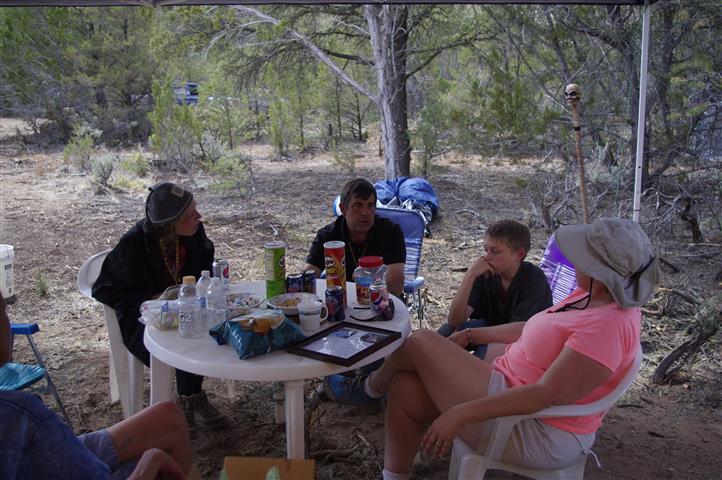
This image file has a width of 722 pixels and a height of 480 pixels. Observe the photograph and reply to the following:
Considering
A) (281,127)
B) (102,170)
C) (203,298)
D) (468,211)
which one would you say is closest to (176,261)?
(203,298)

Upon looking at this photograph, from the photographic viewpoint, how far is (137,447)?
1.76 meters

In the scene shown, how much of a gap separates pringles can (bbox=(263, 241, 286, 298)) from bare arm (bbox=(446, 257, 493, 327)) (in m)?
0.81

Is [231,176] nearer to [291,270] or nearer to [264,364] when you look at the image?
[291,270]

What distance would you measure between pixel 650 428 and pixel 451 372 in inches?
A: 52.8

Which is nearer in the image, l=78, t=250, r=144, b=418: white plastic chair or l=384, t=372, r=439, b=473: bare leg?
l=384, t=372, r=439, b=473: bare leg

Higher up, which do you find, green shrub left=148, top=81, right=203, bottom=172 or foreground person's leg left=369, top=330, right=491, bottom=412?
green shrub left=148, top=81, right=203, bottom=172

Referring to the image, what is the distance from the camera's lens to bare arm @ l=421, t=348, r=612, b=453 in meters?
1.73

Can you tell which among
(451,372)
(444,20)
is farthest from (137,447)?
(444,20)

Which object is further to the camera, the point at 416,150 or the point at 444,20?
the point at 416,150

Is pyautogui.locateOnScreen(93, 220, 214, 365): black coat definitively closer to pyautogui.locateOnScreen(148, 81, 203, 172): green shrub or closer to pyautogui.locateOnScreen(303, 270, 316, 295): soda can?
pyautogui.locateOnScreen(303, 270, 316, 295): soda can

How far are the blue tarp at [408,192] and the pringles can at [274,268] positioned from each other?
12.6ft

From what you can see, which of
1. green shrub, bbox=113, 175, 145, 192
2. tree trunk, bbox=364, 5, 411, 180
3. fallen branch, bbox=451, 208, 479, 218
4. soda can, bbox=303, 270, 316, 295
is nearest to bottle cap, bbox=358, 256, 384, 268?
soda can, bbox=303, 270, 316, 295

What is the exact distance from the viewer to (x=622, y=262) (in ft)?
5.74

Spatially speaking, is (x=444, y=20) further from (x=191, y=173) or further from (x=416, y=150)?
(x=191, y=173)
